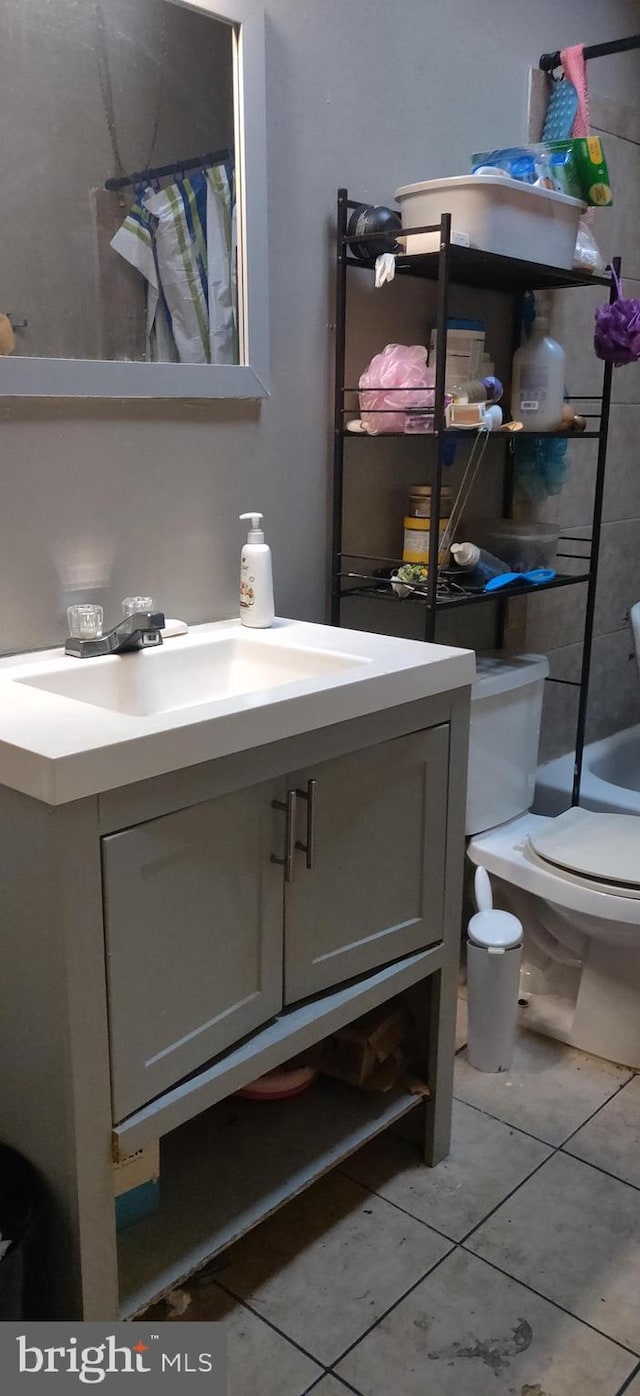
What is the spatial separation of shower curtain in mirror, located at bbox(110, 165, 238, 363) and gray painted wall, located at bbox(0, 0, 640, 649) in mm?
98

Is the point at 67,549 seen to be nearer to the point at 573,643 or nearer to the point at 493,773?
the point at 493,773

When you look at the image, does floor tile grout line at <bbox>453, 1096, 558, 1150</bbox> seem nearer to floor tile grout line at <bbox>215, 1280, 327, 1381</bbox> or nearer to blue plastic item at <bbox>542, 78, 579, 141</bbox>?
floor tile grout line at <bbox>215, 1280, 327, 1381</bbox>

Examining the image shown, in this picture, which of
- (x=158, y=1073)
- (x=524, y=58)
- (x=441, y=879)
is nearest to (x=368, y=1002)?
(x=441, y=879)

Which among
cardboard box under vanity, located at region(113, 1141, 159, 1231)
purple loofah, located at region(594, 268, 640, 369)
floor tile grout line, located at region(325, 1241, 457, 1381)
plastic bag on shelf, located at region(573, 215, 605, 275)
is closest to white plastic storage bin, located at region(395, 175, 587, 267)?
plastic bag on shelf, located at region(573, 215, 605, 275)

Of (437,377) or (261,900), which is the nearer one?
(261,900)

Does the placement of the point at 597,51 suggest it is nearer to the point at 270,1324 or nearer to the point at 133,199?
the point at 133,199

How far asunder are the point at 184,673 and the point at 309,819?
1.18 ft

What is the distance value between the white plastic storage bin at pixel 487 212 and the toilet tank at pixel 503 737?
30.5 inches

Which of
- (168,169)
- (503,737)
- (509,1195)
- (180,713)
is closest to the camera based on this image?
(180,713)

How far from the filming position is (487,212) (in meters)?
1.79

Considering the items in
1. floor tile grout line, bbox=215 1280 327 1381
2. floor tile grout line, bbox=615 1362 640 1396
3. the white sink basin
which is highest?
the white sink basin

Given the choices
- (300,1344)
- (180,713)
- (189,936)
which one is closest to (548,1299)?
(300,1344)

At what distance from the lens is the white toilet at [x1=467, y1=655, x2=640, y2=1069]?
1.92m

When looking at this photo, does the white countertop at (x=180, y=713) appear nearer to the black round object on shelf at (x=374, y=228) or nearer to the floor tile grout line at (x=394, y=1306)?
the black round object on shelf at (x=374, y=228)
